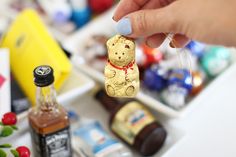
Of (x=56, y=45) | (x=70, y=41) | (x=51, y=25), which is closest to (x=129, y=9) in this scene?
(x=56, y=45)

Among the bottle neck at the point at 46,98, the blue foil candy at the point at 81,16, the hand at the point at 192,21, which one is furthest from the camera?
the blue foil candy at the point at 81,16

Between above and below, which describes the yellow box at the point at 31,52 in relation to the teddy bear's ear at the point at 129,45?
below

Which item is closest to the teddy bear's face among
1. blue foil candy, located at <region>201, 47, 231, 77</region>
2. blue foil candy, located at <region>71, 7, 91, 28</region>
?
blue foil candy, located at <region>201, 47, 231, 77</region>

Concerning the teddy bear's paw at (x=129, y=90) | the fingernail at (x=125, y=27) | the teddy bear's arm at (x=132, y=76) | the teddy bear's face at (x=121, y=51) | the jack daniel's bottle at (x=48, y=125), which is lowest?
the jack daniel's bottle at (x=48, y=125)

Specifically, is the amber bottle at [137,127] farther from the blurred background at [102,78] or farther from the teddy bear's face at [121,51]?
the teddy bear's face at [121,51]

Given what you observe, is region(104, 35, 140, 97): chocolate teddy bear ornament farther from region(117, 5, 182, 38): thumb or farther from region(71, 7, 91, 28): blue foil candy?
region(71, 7, 91, 28): blue foil candy

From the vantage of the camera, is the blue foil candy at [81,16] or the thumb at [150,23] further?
the blue foil candy at [81,16]

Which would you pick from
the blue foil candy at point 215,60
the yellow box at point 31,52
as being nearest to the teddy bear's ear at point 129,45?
the yellow box at point 31,52
